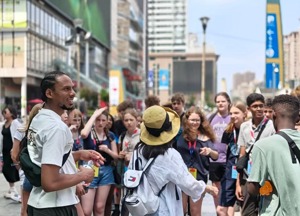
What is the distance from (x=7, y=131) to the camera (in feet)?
29.7

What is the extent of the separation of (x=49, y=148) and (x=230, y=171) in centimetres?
362

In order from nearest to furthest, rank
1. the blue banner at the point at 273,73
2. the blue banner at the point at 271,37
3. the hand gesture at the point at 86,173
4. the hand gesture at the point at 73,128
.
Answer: the hand gesture at the point at 86,173, the hand gesture at the point at 73,128, the blue banner at the point at 273,73, the blue banner at the point at 271,37

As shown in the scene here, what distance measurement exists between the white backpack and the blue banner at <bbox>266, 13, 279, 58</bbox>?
26465 mm

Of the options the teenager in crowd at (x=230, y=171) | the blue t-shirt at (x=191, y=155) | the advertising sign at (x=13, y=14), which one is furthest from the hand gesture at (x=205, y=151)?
the advertising sign at (x=13, y=14)

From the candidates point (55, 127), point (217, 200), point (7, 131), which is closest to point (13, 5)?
point (7, 131)

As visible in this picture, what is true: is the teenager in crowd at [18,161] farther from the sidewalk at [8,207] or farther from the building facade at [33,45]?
the building facade at [33,45]

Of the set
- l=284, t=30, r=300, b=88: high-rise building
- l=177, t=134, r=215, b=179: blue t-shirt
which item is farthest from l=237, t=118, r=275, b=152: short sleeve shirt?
l=284, t=30, r=300, b=88: high-rise building

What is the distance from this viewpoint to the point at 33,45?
46.7 m

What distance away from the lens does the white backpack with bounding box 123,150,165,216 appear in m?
3.96

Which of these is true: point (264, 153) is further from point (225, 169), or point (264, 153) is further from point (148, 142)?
point (225, 169)

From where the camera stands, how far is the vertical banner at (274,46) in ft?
94.9

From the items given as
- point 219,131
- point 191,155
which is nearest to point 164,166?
point 191,155

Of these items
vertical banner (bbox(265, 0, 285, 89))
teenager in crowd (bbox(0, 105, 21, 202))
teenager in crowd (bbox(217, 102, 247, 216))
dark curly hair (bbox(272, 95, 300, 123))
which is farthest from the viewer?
vertical banner (bbox(265, 0, 285, 89))

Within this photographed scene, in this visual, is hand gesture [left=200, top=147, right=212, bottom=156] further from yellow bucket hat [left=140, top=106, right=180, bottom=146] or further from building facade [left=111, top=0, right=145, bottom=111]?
building facade [left=111, top=0, right=145, bottom=111]
